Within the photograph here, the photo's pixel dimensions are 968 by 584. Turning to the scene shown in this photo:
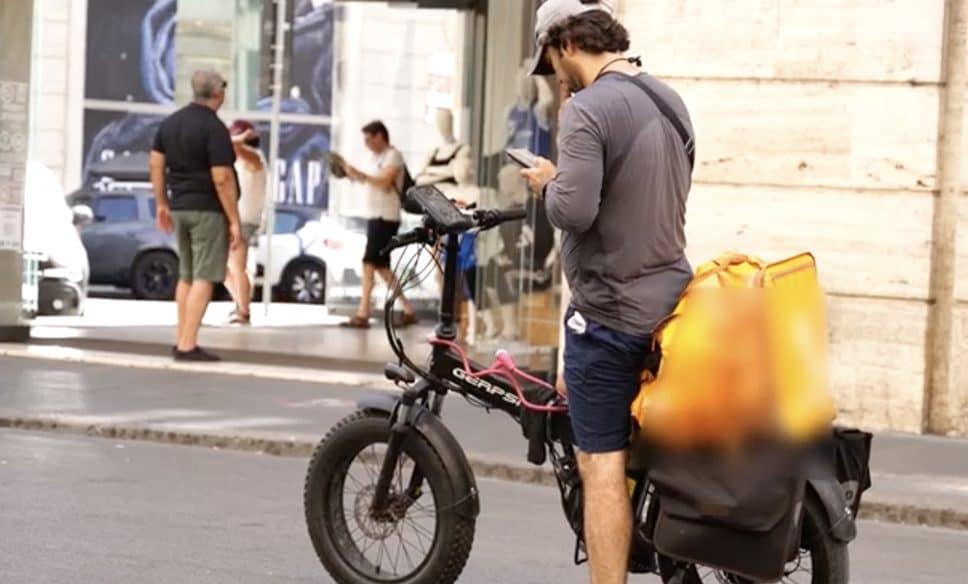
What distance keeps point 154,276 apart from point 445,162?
9962mm

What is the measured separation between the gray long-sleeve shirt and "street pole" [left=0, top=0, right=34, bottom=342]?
423 inches

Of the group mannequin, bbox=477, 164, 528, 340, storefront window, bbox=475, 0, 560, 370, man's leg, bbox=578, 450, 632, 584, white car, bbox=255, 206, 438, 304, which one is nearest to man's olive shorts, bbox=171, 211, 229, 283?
storefront window, bbox=475, 0, 560, 370

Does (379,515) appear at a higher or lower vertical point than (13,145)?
lower

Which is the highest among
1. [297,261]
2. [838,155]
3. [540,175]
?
[838,155]

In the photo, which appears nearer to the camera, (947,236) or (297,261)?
(947,236)

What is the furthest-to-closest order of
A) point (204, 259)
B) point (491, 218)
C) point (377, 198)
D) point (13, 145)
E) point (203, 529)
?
point (377, 198) < point (13, 145) < point (204, 259) < point (203, 529) < point (491, 218)

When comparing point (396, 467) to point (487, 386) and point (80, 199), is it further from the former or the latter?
point (80, 199)

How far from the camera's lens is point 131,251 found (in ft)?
88.8

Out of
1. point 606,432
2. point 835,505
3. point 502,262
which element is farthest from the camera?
point 502,262

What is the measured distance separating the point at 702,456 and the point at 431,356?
4.03 ft

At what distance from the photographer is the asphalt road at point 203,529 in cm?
771

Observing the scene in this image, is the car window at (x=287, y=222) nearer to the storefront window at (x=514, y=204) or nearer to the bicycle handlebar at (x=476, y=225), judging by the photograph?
the storefront window at (x=514, y=204)

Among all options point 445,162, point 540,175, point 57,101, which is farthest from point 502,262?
point 57,101

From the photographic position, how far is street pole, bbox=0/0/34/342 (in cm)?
1619
